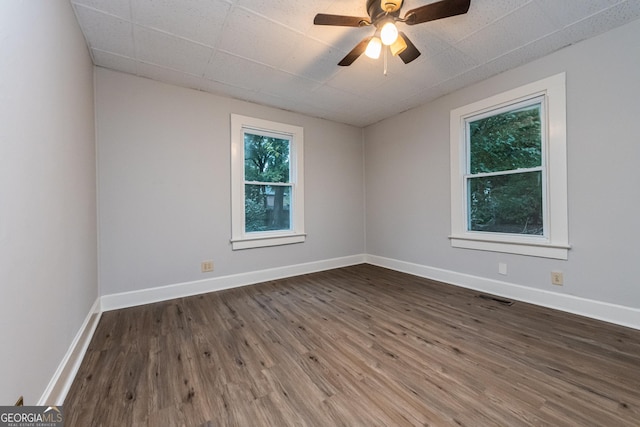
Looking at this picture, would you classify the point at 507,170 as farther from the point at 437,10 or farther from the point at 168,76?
the point at 168,76

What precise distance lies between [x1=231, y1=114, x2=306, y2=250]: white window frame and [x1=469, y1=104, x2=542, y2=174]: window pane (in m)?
2.35

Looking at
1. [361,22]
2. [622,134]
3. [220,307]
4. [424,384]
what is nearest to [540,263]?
[622,134]

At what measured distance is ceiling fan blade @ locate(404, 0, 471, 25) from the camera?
1.54m

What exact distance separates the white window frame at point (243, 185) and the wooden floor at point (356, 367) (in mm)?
1031

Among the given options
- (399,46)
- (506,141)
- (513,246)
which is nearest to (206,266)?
(399,46)

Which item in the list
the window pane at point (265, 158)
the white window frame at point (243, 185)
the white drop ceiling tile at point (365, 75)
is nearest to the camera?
the white drop ceiling tile at point (365, 75)

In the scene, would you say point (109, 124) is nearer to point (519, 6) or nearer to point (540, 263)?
point (519, 6)

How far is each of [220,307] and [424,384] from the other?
2.02 metres

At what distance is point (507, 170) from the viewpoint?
2.81 meters

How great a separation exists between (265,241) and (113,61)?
2.51 meters

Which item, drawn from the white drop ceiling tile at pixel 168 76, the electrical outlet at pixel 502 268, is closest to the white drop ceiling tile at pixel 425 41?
the white drop ceiling tile at pixel 168 76

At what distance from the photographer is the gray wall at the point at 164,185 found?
101 inches

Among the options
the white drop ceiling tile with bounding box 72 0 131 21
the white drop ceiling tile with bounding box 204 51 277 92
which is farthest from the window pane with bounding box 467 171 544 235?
the white drop ceiling tile with bounding box 72 0 131 21
